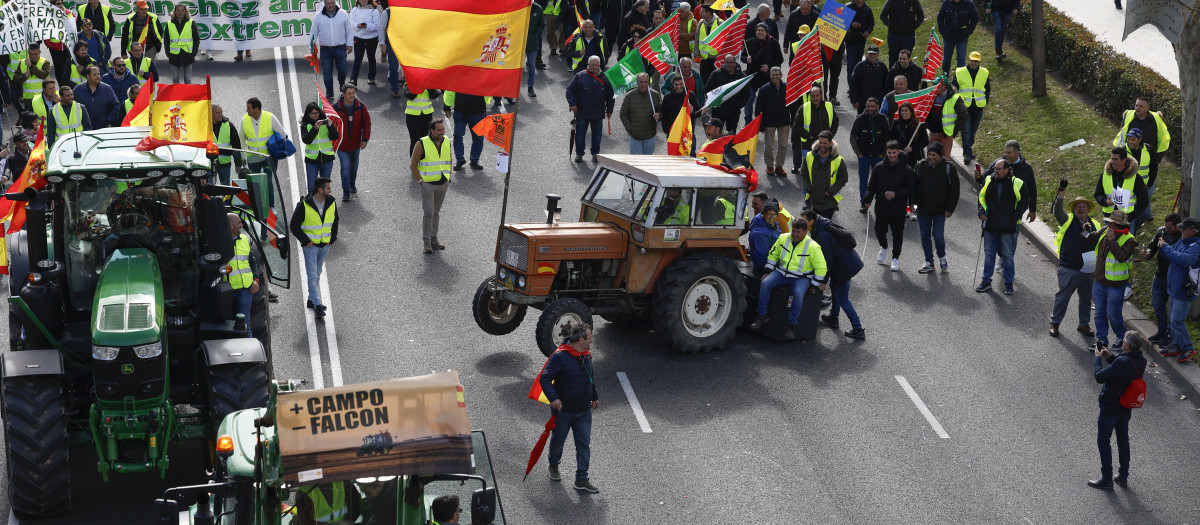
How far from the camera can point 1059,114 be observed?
23141 millimetres

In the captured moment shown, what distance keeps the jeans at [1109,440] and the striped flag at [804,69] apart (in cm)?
977

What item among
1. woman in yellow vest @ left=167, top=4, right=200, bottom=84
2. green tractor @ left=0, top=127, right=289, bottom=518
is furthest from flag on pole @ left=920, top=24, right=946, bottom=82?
green tractor @ left=0, top=127, right=289, bottom=518

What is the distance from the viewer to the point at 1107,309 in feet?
53.5

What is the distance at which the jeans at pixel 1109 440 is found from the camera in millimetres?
13039

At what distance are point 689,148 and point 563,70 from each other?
8411 millimetres

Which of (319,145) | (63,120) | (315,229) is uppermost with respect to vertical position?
(315,229)

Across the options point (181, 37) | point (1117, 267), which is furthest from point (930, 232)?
point (181, 37)

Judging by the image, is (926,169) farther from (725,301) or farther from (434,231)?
(434,231)

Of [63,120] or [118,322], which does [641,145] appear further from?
[118,322]

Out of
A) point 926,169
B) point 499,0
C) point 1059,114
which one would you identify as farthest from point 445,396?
point 1059,114

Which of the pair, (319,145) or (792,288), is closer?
(792,288)

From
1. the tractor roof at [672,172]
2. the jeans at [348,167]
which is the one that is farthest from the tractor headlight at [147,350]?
the jeans at [348,167]

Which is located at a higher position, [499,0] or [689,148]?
[499,0]

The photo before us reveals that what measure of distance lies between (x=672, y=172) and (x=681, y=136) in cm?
328
